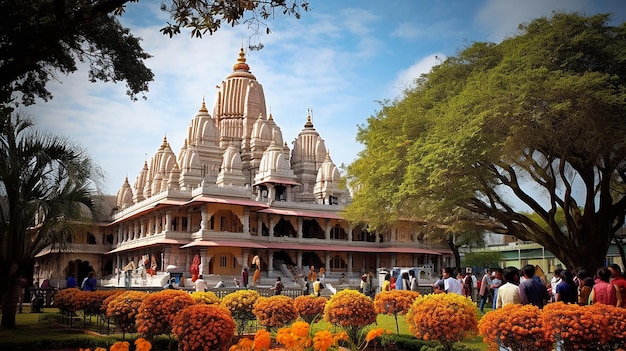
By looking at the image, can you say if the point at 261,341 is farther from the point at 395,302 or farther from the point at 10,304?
the point at 10,304

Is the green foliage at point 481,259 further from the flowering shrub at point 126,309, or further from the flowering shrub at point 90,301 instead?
the flowering shrub at point 126,309

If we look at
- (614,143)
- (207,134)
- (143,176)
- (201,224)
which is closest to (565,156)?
(614,143)

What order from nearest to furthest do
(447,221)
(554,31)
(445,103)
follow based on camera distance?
1. (554,31)
2. (445,103)
3. (447,221)

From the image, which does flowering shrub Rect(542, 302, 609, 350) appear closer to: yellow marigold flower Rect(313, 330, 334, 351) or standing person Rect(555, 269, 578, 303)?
standing person Rect(555, 269, 578, 303)

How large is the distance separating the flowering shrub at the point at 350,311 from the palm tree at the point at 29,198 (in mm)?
7542

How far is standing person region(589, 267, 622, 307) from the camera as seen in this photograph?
10453mm

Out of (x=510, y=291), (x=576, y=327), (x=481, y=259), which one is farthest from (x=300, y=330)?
(x=481, y=259)

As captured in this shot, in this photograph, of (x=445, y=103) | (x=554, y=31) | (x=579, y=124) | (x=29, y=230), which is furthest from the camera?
(x=445, y=103)

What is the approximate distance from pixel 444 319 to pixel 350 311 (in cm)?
238

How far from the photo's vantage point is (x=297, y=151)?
56.1 metres

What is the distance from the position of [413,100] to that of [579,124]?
716 cm

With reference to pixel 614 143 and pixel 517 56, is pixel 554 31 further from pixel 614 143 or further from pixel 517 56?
pixel 614 143

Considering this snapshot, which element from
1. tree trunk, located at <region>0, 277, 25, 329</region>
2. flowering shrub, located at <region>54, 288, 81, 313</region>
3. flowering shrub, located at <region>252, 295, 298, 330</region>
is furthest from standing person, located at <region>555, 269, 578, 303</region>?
tree trunk, located at <region>0, 277, 25, 329</region>

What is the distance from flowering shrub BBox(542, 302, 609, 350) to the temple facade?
26.8 metres
